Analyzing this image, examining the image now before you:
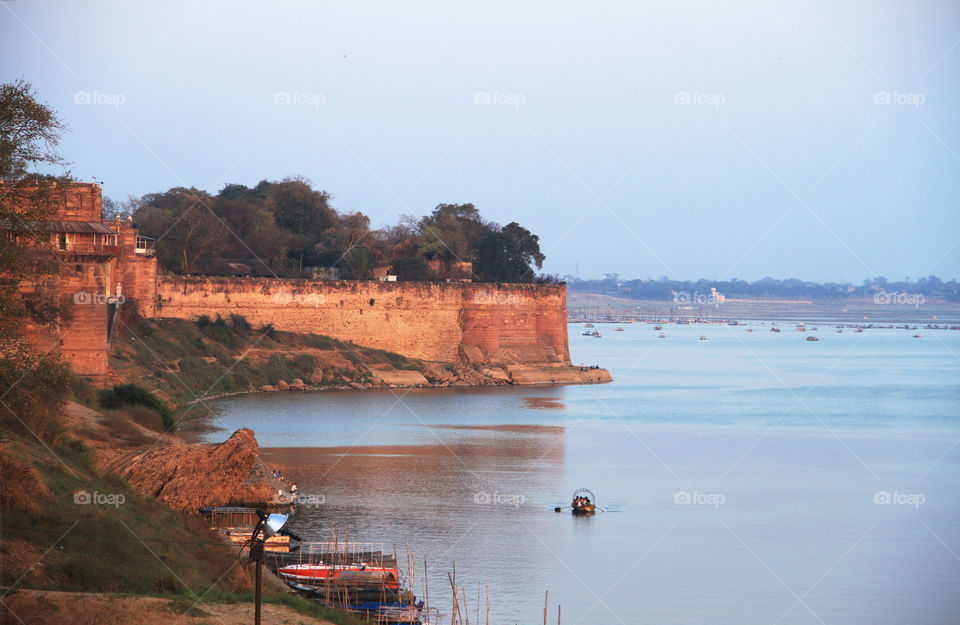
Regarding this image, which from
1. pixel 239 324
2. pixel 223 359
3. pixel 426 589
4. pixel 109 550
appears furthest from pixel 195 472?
pixel 239 324

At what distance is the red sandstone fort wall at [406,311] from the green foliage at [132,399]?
1993 cm

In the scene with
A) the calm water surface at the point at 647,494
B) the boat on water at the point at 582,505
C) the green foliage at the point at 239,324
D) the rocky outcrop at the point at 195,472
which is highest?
the green foliage at the point at 239,324

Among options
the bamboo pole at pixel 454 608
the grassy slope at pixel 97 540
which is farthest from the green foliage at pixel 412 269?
the bamboo pole at pixel 454 608

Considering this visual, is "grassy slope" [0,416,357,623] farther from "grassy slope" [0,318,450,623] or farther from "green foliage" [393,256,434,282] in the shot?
"green foliage" [393,256,434,282]

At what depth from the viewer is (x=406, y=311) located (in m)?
52.9

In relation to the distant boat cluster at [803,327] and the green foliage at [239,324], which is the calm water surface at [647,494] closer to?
the green foliage at [239,324]

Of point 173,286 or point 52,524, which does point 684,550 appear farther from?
point 173,286

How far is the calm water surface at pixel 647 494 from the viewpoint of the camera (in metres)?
16.8

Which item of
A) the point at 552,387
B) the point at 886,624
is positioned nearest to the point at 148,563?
the point at 886,624

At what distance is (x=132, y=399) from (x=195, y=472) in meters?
8.80

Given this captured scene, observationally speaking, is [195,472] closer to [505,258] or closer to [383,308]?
[383,308]

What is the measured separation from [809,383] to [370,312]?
1020 inches

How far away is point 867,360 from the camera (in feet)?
291

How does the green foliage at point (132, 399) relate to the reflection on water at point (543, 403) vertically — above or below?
above
